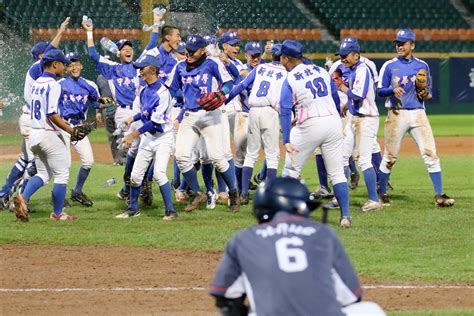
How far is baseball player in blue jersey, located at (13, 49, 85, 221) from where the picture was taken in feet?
36.9

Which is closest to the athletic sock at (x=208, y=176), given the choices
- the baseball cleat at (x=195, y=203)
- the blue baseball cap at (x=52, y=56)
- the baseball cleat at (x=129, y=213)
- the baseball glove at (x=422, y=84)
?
the baseball cleat at (x=195, y=203)

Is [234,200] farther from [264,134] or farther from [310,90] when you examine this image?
[310,90]

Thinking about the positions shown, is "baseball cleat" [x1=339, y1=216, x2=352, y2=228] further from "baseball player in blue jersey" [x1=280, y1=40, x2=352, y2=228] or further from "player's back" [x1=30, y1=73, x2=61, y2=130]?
"player's back" [x1=30, y1=73, x2=61, y2=130]

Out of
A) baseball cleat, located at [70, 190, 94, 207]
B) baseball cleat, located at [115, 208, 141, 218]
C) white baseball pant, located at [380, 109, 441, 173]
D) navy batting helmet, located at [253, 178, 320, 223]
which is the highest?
navy batting helmet, located at [253, 178, 320, 223]

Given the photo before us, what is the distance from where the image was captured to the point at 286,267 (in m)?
4.12

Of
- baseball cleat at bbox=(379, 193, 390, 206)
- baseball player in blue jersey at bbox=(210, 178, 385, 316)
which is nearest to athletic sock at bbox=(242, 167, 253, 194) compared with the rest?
baseball cleat at bbox=(379, 193, 390, 206)

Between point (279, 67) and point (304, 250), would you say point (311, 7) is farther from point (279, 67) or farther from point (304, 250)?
point (304, 250)

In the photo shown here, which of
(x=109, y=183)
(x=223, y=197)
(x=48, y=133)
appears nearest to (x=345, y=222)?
(x=223, y=197)

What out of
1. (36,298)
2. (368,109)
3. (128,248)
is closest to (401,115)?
(368,109)

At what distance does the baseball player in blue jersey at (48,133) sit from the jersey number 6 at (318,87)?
272 centimetres

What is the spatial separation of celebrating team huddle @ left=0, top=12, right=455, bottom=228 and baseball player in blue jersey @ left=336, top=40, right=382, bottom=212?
14 millimetres

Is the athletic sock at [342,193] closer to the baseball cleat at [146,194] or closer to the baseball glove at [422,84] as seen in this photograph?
the baseball glove at [422,84]

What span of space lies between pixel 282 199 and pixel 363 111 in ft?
27.4

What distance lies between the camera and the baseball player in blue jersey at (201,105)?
1206 cm
